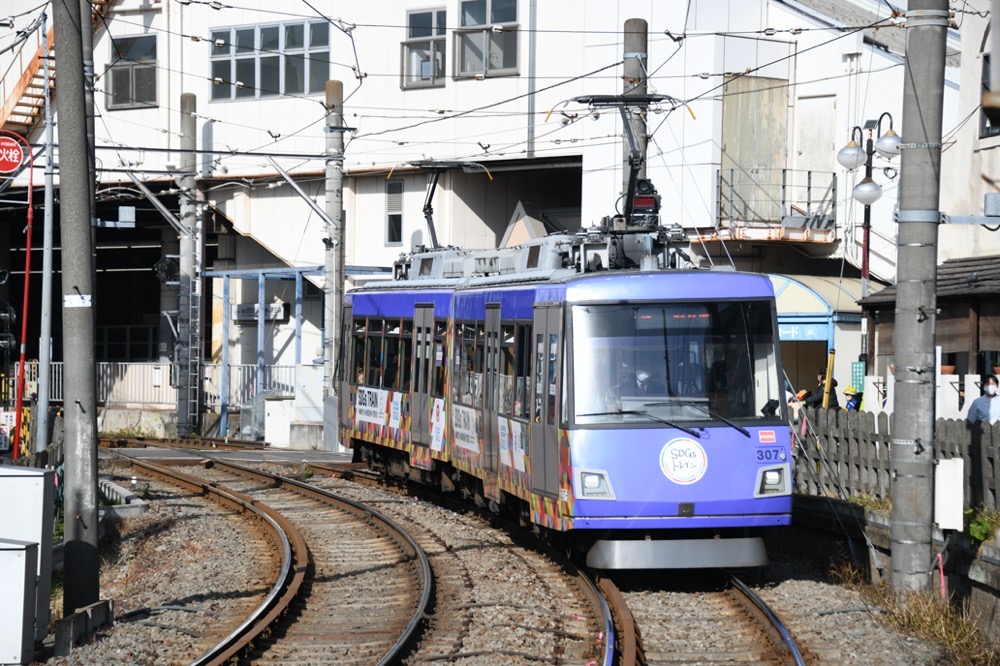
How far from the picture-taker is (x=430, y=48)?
33219 millimetres

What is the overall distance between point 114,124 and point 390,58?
8936 millimetres

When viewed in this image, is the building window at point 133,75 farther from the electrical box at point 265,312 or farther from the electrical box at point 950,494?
the electrical box at point 950,494

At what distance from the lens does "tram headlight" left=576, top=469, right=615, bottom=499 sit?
38.8ft

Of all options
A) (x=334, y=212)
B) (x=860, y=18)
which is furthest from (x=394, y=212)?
(x=860, y=18)

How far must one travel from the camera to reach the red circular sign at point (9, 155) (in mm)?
27016

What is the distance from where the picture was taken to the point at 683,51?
28.2 m

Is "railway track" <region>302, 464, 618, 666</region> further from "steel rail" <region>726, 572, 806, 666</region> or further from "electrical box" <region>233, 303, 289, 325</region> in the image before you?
"electrical box" <region>233, 303, 289, 325</region>

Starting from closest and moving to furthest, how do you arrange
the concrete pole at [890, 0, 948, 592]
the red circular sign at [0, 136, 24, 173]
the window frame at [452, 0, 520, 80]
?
1. the concrete pole at [890, 0, 948, 592]
2. the red circular sign at [0, 136, 24, 173]
3. the window frame at [452, 0, 520, 80]

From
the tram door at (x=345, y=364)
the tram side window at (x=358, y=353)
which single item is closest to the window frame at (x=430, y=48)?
the tram door at (x=345, y=364)

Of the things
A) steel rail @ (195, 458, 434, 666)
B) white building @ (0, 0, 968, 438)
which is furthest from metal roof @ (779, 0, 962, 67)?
steel rail @ (195, 458, 434, 666)

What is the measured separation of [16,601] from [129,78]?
30.2m

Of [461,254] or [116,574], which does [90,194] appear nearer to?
[116,574]

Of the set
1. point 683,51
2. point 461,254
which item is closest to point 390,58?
point 683,51

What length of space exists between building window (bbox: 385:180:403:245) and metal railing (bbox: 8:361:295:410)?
410cm
